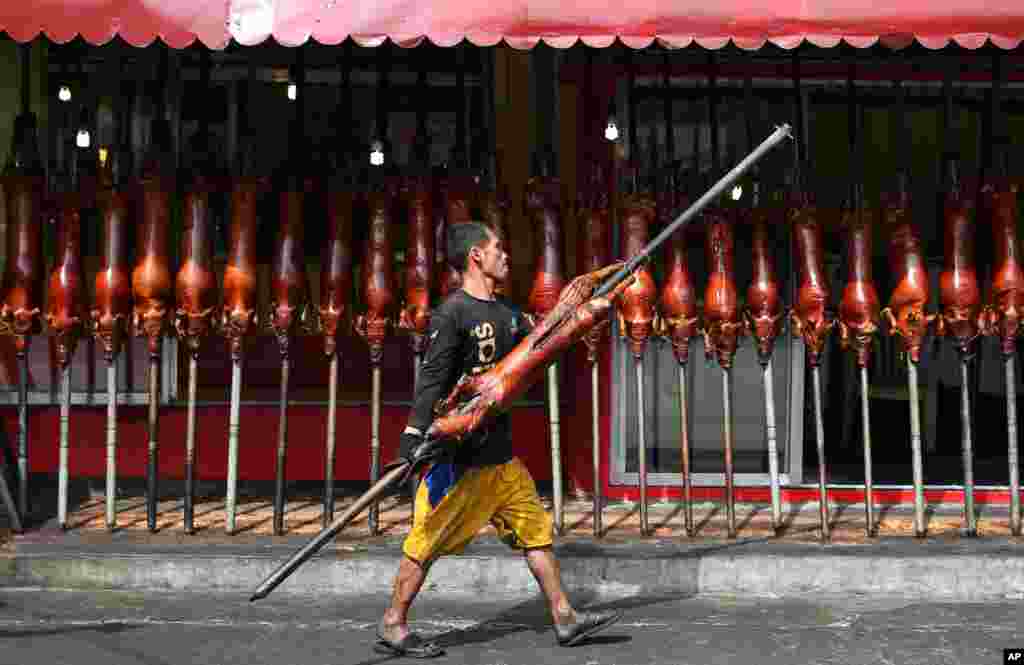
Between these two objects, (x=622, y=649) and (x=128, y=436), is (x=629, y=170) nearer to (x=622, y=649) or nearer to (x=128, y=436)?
(x=622, y=649)

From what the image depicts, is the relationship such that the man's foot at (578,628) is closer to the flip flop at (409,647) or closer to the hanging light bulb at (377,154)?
the flip flop at (409,647)

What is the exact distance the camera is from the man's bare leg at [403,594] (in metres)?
6.64

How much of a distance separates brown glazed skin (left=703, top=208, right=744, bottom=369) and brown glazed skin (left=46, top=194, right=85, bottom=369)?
3746mm

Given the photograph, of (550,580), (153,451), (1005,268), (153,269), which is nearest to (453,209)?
(153,269)

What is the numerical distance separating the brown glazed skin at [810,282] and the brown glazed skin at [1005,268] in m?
0.99

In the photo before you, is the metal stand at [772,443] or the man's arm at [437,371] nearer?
the man's arm at [437,371]

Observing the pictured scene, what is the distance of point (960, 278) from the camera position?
333 inches

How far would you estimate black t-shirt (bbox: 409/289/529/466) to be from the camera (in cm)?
653

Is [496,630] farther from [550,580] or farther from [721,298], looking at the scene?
[721,298]

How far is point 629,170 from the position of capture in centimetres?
878

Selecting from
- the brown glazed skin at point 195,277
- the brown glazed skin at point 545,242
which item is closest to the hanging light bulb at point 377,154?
the brown glazed skin at point 545,242

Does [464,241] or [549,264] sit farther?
[549,264]

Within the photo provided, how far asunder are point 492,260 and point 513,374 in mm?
572

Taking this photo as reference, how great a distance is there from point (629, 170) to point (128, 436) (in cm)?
413
